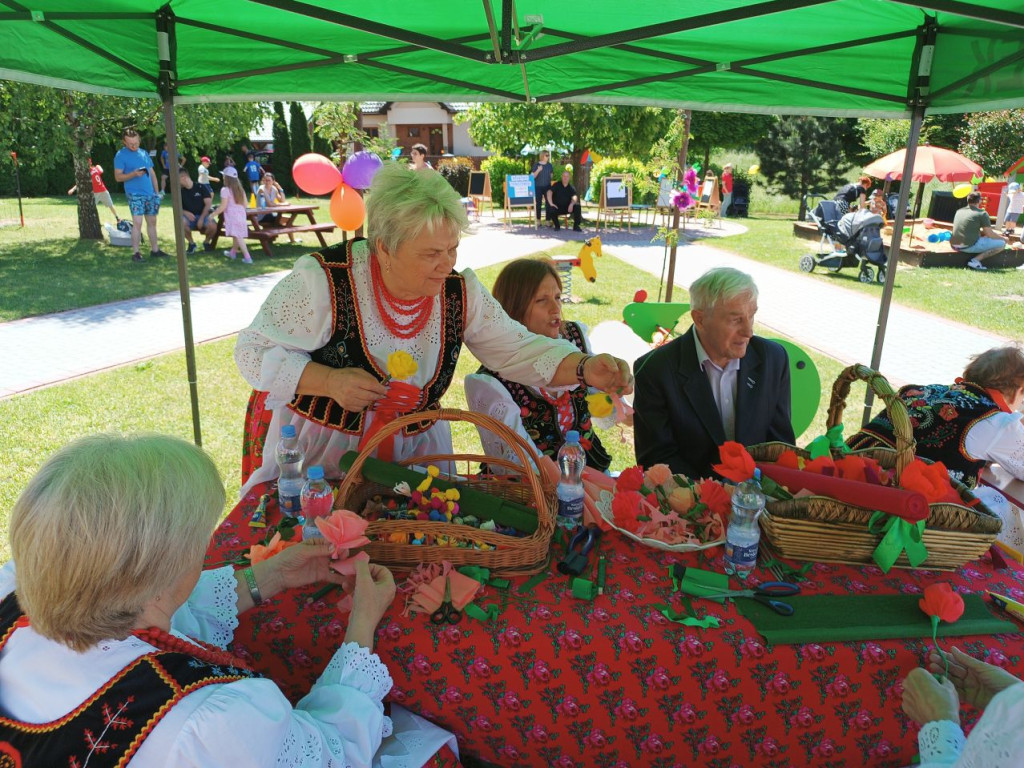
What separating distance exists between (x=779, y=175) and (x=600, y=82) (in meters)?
26.5

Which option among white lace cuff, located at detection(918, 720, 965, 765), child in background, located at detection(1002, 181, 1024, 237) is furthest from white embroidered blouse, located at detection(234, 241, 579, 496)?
child in background, located at detection(1002, 181, 1024, 237)

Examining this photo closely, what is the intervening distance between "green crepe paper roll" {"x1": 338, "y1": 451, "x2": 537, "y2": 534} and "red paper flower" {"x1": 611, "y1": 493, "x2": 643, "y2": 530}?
0.78ft

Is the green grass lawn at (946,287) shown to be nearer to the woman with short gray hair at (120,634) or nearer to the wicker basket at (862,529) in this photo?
the wicker basket at (862,529)

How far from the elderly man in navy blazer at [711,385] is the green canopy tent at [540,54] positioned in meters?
1.07

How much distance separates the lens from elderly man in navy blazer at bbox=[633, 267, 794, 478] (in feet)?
9.50

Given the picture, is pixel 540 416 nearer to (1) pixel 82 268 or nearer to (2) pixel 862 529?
(2) pixel 862 529

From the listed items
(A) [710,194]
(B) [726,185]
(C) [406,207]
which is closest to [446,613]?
(C) [406,207]

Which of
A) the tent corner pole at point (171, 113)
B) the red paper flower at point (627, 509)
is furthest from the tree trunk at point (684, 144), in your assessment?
the red paper flower at point (627, 509)

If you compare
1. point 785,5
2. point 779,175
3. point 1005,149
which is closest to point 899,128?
point 1005,149

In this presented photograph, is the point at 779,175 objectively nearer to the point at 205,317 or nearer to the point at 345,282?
the point at 205,317

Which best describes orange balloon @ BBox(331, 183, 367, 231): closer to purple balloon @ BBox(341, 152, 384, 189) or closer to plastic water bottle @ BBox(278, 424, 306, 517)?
purple balloon @ BBox(341, 152, 384, 189)

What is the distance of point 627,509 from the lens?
202 centimetres

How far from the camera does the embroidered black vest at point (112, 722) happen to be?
3.56 feet

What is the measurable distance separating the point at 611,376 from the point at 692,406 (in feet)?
2.34
